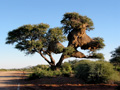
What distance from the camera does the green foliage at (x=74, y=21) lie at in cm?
3136

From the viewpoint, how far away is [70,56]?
3253 cm

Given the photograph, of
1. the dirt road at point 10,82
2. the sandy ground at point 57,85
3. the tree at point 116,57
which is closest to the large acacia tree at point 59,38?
the tree at point 116,57

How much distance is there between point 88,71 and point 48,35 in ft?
59.6

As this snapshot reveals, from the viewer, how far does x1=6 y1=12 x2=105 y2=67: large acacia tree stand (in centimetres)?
3091

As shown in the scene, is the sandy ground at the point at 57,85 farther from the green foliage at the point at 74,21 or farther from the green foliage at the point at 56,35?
the green foliage at the point at 74,21

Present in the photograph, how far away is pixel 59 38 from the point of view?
31.0 metres

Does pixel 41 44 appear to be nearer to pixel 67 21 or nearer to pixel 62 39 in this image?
pixel 62 39

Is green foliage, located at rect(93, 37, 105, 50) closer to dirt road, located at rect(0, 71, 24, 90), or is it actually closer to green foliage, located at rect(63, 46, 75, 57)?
green foliage, located at rect(63, 46, 75, 57)

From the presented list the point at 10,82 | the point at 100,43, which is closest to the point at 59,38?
the point at 100,43

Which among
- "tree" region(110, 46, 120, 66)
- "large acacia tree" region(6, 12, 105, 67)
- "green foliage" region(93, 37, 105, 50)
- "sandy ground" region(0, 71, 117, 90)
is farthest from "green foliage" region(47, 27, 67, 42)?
"sandy ground" region(0, 71, 117, 90)

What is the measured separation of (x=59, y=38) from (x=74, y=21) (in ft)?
13.8

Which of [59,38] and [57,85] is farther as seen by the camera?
[59,38]

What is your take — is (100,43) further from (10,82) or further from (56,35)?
(10,82)

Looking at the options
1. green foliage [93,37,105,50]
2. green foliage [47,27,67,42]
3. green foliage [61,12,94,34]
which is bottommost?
green foliage [93,37,105,50]
